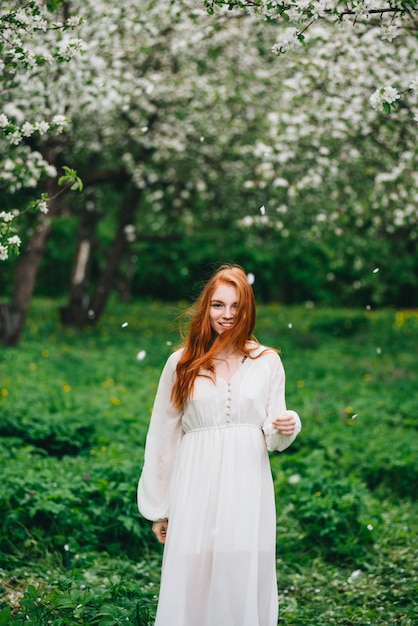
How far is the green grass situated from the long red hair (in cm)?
61

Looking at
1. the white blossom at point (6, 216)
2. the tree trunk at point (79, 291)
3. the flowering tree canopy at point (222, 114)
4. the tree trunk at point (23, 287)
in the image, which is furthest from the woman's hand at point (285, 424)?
the tree trunk at point (79, 291)

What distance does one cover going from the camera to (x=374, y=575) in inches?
229

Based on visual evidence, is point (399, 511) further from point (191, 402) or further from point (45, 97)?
point (45, 97)

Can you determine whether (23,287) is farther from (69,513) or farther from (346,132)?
(69,513)

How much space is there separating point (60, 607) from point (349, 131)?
6943 mm

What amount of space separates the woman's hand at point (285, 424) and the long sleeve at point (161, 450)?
0.60 m

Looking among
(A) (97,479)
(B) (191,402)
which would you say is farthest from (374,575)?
(B) (191,402)

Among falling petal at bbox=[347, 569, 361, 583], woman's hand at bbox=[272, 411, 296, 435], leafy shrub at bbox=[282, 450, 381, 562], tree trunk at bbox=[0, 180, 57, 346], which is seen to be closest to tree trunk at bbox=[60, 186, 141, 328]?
tree trunk at bbox=[0, 180, 57, 346]

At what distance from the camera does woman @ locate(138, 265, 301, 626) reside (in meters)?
3.77

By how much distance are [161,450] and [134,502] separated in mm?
2132

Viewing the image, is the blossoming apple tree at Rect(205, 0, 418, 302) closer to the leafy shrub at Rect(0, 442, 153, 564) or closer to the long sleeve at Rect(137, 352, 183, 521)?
the leafy shrub at Rect(0, 442, 153, 564)

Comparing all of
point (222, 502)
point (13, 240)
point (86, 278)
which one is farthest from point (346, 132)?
point (86, 278)

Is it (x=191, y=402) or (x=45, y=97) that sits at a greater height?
(x=45, y=97)

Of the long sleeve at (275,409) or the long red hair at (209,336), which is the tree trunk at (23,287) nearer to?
the long red hair at (209,336)
